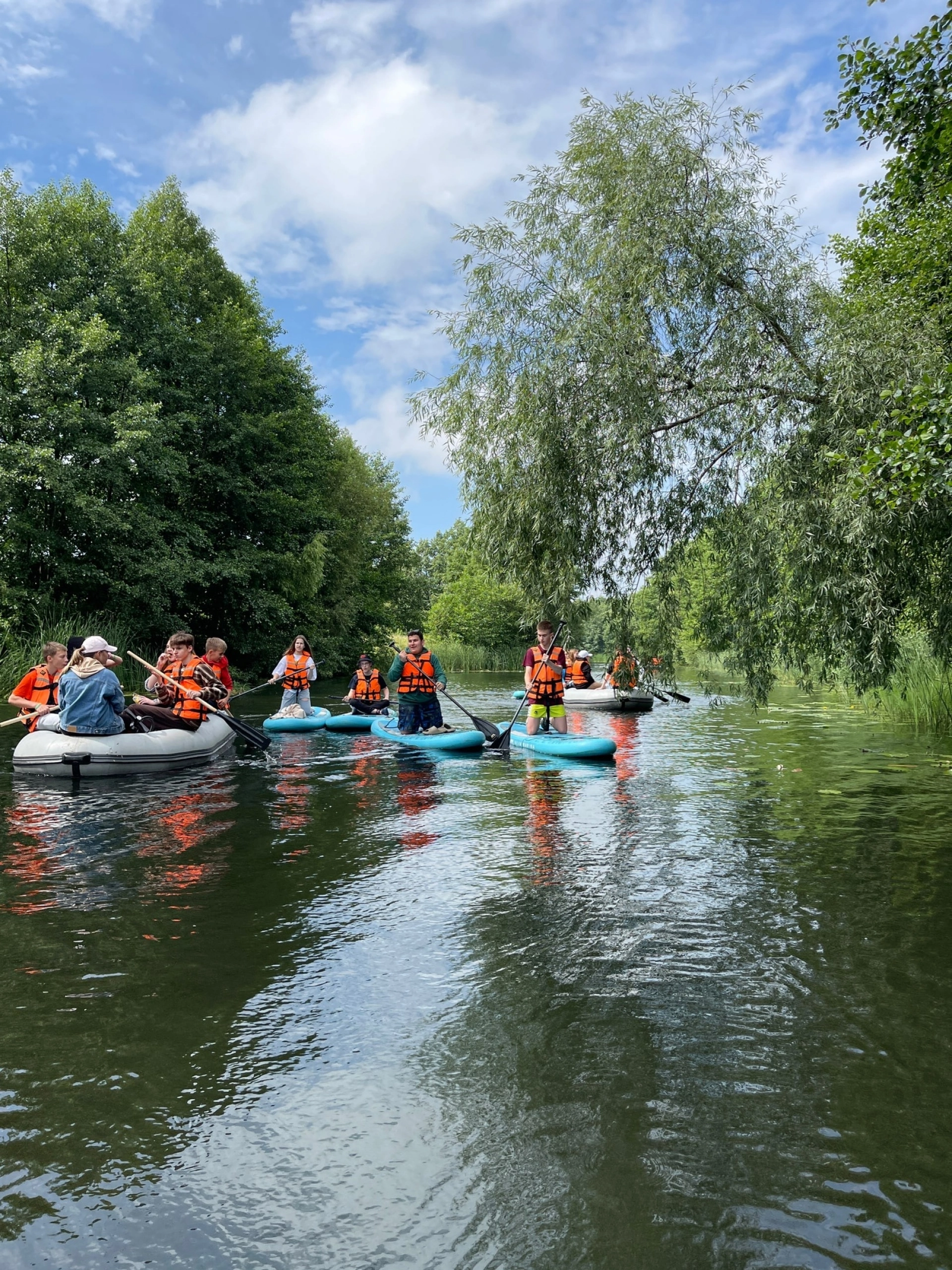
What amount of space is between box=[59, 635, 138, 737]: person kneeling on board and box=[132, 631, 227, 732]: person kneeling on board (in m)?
0.76

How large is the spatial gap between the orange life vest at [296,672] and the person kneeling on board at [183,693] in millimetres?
3358

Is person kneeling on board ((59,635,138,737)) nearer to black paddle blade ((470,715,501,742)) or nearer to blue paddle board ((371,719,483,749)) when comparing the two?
blue paddle board ((371,719,483,749))

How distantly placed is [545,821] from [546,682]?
13.0 feet

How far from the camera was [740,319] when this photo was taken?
8.82 metres

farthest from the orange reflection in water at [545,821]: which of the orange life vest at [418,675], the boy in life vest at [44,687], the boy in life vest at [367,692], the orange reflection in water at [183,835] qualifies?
the boy in life vest at [44,687]

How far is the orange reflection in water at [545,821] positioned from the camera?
6105mm

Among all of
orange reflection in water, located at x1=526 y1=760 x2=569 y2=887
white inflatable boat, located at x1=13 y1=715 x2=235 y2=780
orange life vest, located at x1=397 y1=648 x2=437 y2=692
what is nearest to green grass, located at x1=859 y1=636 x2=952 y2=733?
orange reflection in water, located at x1=526 y1=760 x2=569 y2=887

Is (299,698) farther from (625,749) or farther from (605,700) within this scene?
(605,700)

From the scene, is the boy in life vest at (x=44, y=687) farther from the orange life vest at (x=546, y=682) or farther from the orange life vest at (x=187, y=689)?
the orange life vest at (x=546, y=682)

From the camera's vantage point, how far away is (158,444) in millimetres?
21688

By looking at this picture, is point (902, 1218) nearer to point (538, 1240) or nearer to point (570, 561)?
point (538, 1240)

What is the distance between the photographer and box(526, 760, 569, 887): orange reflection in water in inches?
240

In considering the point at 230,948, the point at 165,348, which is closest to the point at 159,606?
the point at 165,348

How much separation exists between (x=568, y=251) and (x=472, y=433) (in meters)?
2.25
